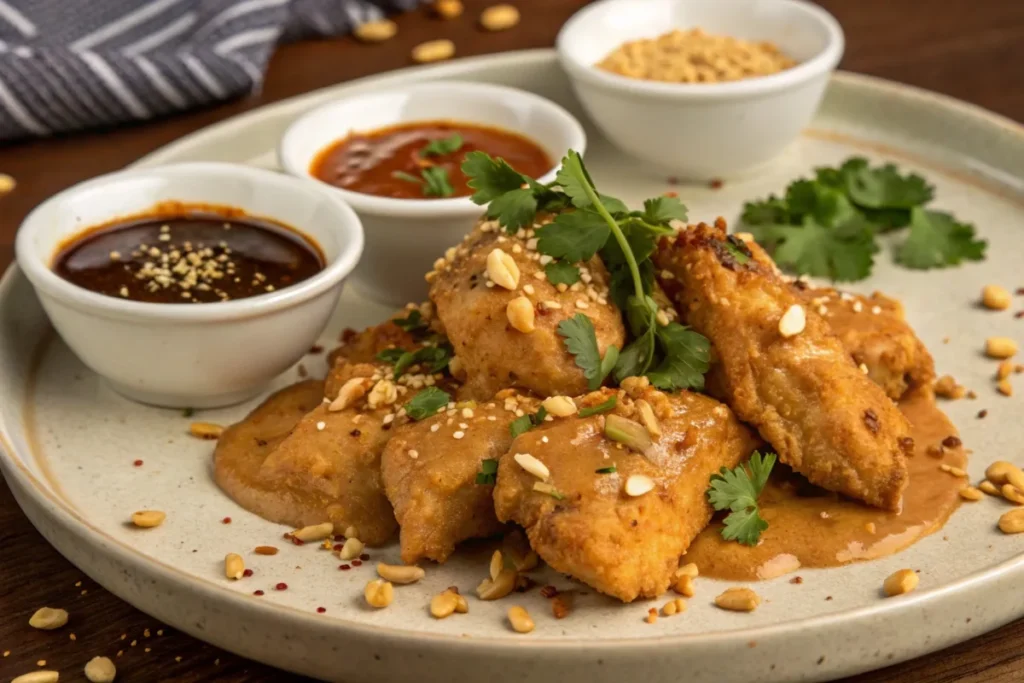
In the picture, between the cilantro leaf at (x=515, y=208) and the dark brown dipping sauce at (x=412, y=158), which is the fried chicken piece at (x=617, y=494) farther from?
the dark brown dipping sauce at (x=412, y=158)

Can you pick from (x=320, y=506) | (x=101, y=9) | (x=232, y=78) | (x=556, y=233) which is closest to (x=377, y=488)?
(x=320, y=506)

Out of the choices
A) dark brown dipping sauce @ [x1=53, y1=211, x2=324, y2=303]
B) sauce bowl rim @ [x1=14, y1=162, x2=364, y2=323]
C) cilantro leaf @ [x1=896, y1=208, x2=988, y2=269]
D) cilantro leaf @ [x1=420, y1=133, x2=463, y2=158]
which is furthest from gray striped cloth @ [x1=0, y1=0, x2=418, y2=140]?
cilantro leaf @ [x1=896, y1=208, x2=988, y2=269]

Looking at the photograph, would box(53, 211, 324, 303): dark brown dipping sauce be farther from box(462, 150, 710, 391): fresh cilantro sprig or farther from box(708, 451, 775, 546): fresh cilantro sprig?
box(708, 451, 775, 546): fresh cilantro sprig

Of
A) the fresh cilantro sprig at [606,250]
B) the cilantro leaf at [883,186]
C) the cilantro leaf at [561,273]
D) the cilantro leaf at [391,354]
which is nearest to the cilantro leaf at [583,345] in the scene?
the fresh cilantro sprig at [606,250]

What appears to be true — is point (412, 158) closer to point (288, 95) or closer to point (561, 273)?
point (561, 273)

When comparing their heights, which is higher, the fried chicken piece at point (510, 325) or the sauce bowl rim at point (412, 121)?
the fried chicken piece at point (510, 325)

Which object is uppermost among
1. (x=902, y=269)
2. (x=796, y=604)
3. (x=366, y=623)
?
(x=366, y=623)

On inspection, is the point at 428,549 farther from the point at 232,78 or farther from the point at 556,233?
the point at 232,78
